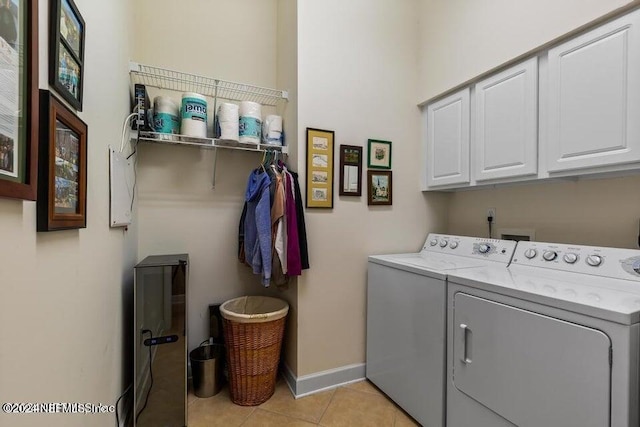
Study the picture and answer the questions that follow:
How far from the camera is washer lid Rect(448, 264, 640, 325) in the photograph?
0.95 m

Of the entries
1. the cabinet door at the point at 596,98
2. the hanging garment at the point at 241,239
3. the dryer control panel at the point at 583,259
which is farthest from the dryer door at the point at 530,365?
the hanging garment at the point at 241,239

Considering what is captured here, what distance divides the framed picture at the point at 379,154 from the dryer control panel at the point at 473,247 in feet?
2.26

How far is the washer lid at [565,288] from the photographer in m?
0.95

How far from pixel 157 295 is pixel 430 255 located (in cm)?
181

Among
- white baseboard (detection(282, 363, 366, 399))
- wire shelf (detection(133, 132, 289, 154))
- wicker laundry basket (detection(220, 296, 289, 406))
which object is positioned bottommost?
white baseboard (detection(282, 363, 366, 399))

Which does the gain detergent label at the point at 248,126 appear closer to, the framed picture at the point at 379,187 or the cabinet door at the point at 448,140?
the framed picture at the point at 379,187

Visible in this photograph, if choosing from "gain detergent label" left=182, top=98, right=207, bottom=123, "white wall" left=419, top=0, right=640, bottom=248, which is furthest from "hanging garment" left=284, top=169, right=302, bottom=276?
"white wall" left=419, top=0, right=640, bottom=248

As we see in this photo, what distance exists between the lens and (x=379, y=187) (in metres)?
2.22

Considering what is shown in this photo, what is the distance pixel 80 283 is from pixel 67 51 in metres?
0.71

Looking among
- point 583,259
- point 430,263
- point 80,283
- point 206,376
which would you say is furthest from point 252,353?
point 583,259

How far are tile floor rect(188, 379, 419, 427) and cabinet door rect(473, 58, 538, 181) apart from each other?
159cm

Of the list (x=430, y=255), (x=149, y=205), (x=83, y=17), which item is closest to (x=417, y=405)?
(x=430, y=255)

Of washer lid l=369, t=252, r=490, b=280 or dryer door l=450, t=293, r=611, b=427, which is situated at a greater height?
washer lid l=369, t=252, r=490, b=280

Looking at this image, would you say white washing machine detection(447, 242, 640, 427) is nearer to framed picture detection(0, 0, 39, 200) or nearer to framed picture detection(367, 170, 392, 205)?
framed picture detection(367, 170, 392, 205)
